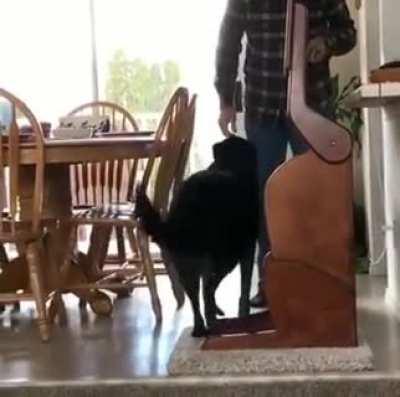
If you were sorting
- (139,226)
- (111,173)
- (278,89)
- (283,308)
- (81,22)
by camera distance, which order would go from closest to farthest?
1. (283,308)
2. (278,89)
3. (139,226)
4. (111,173)
5. (81,22)

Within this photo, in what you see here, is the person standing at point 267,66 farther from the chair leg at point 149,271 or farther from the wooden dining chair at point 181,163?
the chair leg at point 149,271

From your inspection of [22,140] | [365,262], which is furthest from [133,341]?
[365,262]

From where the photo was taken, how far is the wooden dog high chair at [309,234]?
8.83ft

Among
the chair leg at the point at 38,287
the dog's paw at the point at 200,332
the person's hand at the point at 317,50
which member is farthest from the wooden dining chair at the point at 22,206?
the person's hand at the point at 317,50

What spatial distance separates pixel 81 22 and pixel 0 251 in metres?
2.23

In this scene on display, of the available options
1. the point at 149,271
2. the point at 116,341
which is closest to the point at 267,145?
the point at 149,271

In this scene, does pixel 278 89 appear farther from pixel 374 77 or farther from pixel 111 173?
pixel 111 173

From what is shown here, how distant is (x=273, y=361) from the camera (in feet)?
8.61

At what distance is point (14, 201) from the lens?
329cm

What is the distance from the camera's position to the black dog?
9.71ft

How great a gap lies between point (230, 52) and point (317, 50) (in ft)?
1.70

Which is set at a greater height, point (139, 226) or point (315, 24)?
point (315, 24)

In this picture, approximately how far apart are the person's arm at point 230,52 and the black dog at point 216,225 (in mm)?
268

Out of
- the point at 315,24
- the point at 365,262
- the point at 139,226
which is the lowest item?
the point at 365,262
